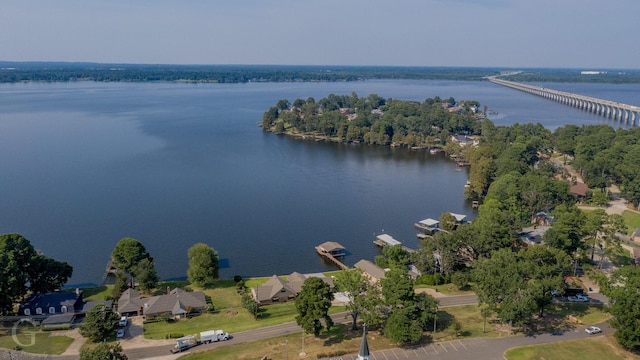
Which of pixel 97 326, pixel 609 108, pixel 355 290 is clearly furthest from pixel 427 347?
pixel 609 108

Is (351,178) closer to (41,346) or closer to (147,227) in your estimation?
(147,227)

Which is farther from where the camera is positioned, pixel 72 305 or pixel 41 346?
pixel 72 305

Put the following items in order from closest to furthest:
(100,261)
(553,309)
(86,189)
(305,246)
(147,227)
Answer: (553,309), (100,261), (305,246), (147,227), (86,189)

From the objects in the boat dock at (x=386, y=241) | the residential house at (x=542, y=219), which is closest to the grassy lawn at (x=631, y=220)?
the residential house at (x=542, y=219)

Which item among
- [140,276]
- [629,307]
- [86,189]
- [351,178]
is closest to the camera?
[629,307]

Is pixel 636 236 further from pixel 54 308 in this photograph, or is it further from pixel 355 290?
pixel 54 308

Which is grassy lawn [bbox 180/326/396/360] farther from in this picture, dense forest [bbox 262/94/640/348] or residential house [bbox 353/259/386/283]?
residential house [bbox 353/259/386/283]

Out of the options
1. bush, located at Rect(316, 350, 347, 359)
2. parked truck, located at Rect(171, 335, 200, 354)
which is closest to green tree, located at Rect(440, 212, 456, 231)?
bush, located at Rect(316, 350, 347, 359)

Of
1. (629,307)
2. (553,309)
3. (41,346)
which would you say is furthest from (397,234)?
(41,346)
